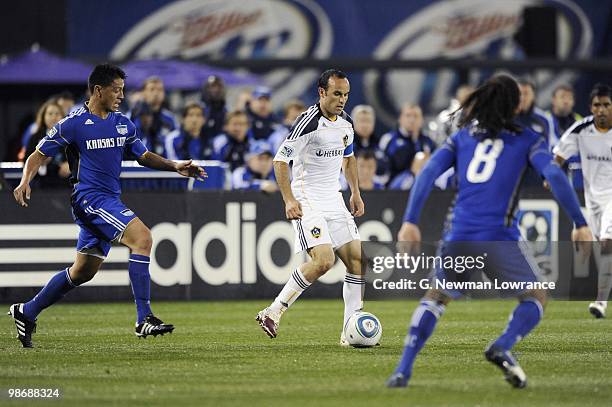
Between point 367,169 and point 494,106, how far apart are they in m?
9.03

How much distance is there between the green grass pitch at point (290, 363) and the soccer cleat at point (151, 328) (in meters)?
0.16

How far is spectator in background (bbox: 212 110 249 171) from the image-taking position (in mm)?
17781

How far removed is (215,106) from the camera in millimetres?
18406

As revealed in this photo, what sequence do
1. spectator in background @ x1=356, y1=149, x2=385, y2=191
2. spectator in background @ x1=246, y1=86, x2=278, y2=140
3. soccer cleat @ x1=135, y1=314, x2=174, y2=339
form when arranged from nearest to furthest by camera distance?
soccer cleat @ x1=135, y1=314, x2=174, y2=339, spectator in background @ x1=356, y1=149, x2=385, y2=191, spectator in background @ x1=246, y1=86, x2=278, y2=140

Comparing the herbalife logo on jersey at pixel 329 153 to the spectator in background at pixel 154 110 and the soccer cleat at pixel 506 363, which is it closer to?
the soccer cleat at pixel 506 363

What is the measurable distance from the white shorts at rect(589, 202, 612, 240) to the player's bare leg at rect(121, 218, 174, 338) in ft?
17.7

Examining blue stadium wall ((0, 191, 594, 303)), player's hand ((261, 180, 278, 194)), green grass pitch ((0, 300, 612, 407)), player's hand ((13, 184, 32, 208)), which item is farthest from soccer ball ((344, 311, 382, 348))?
player's hand ((261, 180, 278, 194))

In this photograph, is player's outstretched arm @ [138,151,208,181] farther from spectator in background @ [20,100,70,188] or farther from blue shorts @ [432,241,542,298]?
spectator in background @ [20,100,70,188]

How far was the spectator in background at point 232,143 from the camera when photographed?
17.8 metres

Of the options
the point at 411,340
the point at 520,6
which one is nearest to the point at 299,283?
the point at 411,340

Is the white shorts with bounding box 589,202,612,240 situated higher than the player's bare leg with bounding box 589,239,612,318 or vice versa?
the white shorts with bounding box 589,202,612,240

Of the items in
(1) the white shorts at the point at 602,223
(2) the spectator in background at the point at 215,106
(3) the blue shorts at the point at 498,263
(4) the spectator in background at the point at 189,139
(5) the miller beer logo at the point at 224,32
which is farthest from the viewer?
(5) the miller beer logo at the point at 224,32

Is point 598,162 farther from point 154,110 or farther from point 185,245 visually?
point 154,110

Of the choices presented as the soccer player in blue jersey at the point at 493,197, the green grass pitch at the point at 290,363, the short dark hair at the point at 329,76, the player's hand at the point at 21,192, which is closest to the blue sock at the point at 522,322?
the soccer player in blue jersey at the point at 493,197
